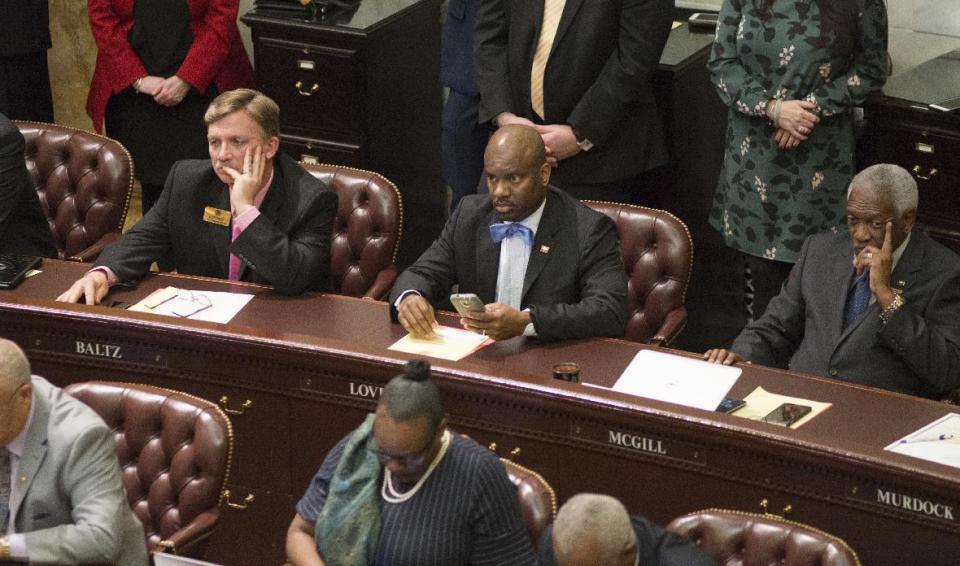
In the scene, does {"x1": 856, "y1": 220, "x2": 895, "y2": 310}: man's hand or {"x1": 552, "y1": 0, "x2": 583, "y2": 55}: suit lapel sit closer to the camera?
{"x1": 856, "y1": 220, "x2": 895, "y2": 310}: man's hand

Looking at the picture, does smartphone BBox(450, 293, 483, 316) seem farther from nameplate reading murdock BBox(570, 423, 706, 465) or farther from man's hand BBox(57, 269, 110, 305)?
man's hand BBox(57, 269, 110, 305)

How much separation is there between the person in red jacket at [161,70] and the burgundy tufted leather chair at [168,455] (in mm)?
2763

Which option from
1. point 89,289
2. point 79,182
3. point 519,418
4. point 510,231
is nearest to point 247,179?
point 89,289

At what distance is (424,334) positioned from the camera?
4.70 metres

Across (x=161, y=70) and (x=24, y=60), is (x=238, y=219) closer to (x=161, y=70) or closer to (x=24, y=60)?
(x=161, y=70)

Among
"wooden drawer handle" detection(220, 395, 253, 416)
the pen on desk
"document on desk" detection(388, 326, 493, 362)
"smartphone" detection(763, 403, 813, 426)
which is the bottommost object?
"wooden drawer handle" detection(220, 395, 253, 416)

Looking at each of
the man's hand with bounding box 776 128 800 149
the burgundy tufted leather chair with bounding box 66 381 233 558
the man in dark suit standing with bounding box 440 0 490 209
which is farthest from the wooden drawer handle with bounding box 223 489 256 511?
the man's hand with bounding box 776 128 800 149

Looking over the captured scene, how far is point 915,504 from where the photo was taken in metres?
3.88

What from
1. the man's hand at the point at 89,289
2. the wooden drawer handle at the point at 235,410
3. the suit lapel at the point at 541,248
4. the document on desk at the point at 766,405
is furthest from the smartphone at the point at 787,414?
the man's hand at the point at 89,289

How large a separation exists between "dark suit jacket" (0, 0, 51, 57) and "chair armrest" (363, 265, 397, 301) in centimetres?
251

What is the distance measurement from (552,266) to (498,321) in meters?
0.37

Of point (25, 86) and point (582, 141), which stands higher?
point (582, 141)

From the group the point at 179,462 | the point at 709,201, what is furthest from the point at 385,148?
the point at 179,462

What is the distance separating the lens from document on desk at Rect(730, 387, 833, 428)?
417 cm
